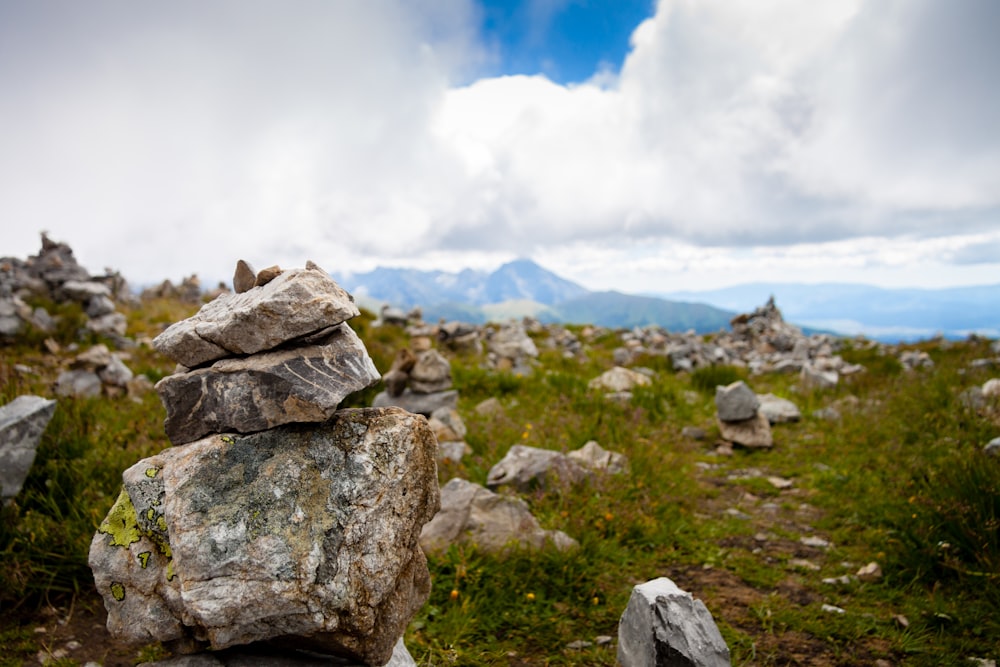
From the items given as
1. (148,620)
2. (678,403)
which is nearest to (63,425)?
(148,620)

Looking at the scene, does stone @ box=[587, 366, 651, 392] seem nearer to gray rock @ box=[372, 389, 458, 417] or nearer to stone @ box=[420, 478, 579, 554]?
gray rock @ box=[372, 389, 458, 417]

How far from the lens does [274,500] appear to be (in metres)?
2.80

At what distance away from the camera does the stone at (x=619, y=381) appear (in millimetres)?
11523

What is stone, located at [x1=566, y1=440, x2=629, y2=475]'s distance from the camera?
667cm

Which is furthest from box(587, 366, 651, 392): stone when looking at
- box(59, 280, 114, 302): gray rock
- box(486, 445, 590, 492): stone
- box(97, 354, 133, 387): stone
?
box(59, 280, 114, 302): gray rock

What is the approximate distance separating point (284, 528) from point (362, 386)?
2.81ft

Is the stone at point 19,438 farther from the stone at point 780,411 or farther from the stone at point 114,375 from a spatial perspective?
the stone at point 780,411

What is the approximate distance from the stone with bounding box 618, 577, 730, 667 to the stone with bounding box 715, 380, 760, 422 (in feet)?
19.8

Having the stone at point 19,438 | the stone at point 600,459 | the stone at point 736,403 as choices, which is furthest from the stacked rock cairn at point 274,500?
the stone at point 736,403

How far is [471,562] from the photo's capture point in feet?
15.8

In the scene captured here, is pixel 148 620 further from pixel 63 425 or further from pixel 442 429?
pixel 442 429

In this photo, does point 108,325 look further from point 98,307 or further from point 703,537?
point 703,537

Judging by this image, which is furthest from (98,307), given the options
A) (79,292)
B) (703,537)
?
(703,537)

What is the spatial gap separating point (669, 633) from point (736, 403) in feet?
21.3
